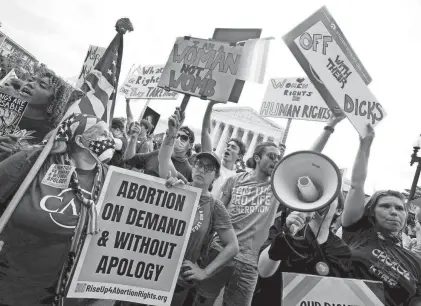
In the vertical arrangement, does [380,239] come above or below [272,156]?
below

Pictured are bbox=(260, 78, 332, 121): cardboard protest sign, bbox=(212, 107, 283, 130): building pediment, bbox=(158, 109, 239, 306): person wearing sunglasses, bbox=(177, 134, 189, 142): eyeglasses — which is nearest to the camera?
bbox=(158, 109, 239, 306): person wearing sunglasses

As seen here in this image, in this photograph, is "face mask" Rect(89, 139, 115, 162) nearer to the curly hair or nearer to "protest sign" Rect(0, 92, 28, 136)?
the curly hair

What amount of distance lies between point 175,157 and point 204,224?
4.25 ft

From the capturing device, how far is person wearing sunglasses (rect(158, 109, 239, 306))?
7.27 feet

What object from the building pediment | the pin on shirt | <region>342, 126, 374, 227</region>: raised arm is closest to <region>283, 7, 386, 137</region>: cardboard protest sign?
<region>342, 126, 374, 227</region>: raised arm

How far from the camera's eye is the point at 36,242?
1812 mm

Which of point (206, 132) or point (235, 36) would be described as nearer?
point (235, 36)

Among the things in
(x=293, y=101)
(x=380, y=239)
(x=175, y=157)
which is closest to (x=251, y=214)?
(x=380, y=239)

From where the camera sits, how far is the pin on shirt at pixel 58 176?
6.32 ft

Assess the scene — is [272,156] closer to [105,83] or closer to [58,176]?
[105,83]

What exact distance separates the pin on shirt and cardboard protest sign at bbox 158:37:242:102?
4.05 ft

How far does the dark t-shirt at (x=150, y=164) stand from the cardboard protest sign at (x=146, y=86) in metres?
2.41

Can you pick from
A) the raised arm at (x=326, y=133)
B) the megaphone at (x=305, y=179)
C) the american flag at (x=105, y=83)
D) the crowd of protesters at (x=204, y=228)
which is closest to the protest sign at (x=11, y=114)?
the crowd of protesters at (x=204, y=228)

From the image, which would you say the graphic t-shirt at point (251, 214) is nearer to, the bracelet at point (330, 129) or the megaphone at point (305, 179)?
the bracelet at point (330, 129)
